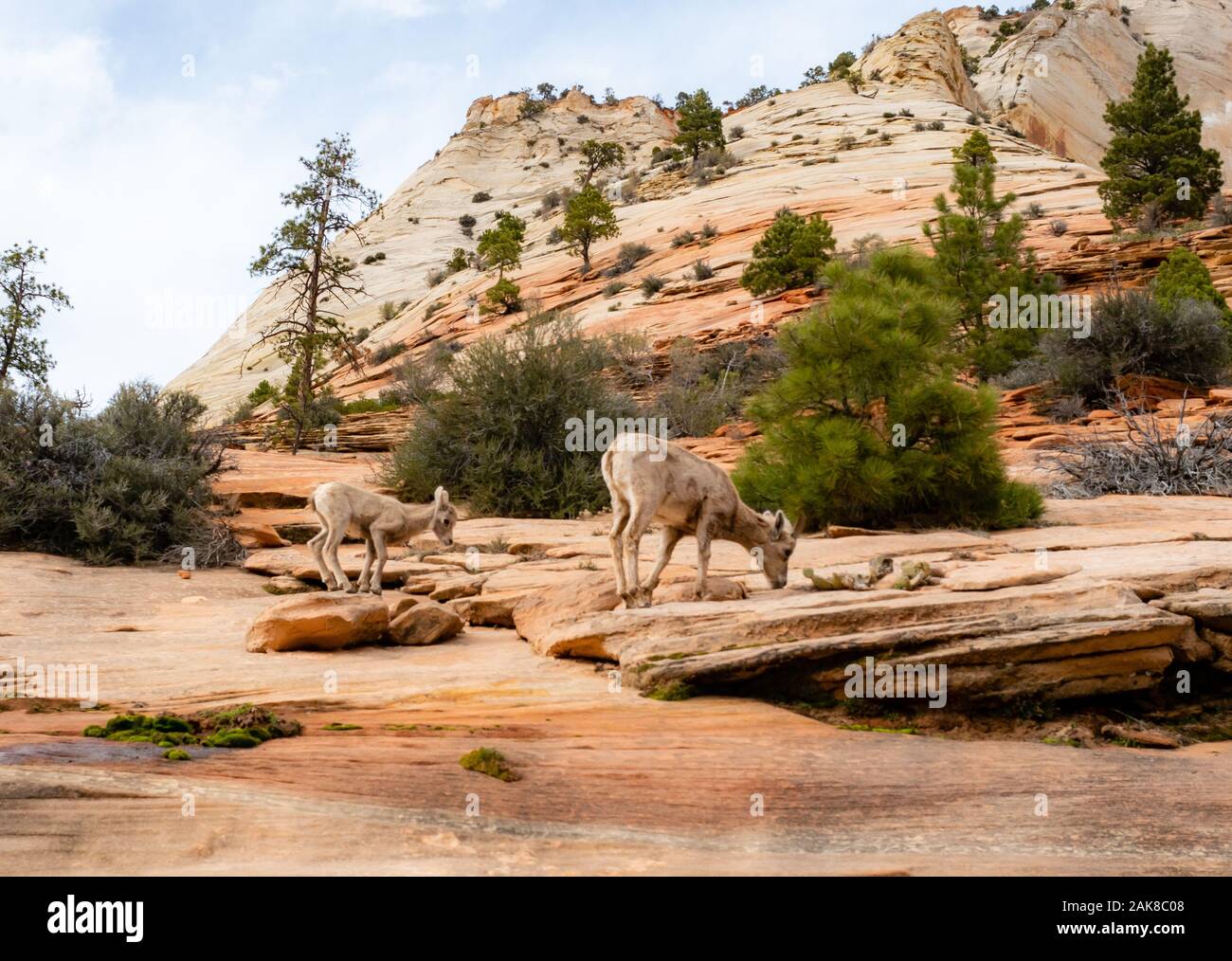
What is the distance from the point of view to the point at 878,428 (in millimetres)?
14953

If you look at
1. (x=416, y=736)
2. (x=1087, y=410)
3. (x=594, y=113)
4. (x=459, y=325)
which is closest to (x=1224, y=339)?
(x=1087, y=410)

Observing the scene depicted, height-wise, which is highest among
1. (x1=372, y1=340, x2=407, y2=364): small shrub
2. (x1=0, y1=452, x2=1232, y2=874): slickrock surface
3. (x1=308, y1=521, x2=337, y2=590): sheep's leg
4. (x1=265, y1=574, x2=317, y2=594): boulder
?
(x1=372, y1=340, x2=407, y2=364): small shrub

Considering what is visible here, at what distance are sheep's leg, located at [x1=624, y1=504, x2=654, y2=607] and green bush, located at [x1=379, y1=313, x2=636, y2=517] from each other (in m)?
9.28

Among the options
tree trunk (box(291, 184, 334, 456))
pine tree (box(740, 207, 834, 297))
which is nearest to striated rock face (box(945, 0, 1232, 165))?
pine tree (box(740, 207, 834, 297))

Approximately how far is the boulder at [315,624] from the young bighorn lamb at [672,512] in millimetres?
2513

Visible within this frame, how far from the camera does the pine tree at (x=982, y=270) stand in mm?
28000

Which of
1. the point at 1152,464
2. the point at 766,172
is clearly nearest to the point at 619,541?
the point at 1152,464

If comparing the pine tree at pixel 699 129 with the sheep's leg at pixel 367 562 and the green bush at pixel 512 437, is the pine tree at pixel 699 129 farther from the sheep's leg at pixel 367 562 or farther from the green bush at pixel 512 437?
the sheep's leg at pixel 367 562

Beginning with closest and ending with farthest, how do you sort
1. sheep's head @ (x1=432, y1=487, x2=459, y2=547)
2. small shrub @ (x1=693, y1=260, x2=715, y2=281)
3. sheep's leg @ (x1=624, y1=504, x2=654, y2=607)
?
sheep's leg @ (x1=624, y1=504, x2=654, y2=607), sheep's head @ (x1=432, y1=487, x2=459, y2=547), small shrub @ (x1=693, y1=260, x2=715, y2=281)

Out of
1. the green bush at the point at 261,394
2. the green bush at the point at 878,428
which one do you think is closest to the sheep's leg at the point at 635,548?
the green bush at the point at 878,428

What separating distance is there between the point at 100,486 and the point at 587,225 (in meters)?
34.8

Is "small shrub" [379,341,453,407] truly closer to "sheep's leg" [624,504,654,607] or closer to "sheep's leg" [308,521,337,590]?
"sheep's leg" [308,521,337,590]

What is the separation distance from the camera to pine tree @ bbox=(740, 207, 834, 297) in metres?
34.7
